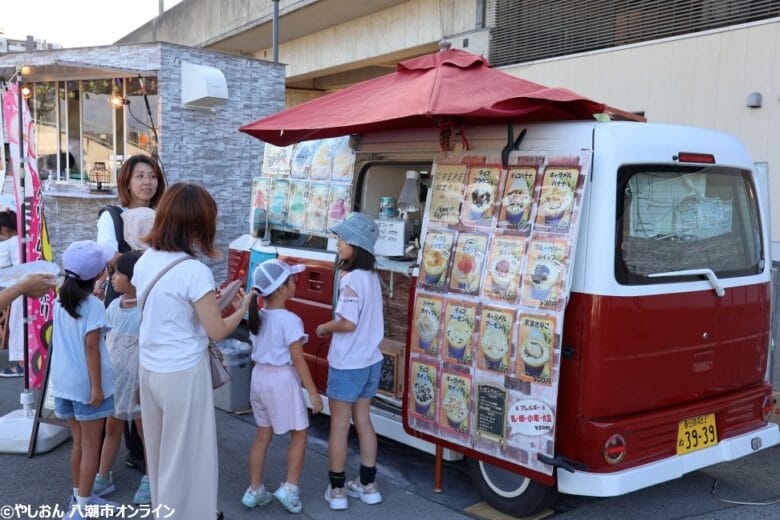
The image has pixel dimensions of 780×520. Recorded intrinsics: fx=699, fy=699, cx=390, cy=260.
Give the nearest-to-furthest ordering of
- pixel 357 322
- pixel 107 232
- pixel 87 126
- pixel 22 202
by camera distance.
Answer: pixel 357 322 → pixel 107 232 → pixel 22 202 → pixel 87 126

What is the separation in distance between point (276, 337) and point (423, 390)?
2.93 ft

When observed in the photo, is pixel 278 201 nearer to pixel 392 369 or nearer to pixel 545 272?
pixel 392 369

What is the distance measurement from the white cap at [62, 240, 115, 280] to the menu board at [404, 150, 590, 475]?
5.72 feet

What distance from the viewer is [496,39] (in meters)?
10.7

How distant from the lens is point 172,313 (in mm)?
3082

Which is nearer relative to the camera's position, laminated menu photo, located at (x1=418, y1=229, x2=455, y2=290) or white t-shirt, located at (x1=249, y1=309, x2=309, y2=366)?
white t-shirt, located at (x1=249, y1=309, x2=309, y2=366)

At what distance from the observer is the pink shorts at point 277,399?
3.81 metres

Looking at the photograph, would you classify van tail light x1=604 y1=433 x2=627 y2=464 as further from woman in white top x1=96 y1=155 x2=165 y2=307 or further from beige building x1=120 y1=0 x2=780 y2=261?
beige building x1=120 y1=0 x2=780 y2=261

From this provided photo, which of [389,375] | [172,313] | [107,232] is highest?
[107,232]

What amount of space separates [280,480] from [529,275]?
2.14 metres

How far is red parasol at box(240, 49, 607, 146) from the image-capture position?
3.45 m


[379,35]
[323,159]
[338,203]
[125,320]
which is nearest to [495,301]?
[338,203]

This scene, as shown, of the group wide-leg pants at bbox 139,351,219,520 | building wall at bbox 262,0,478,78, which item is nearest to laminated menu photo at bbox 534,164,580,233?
wide-leg pants at bbox 139,351,219,520

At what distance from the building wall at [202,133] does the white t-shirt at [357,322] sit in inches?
206
